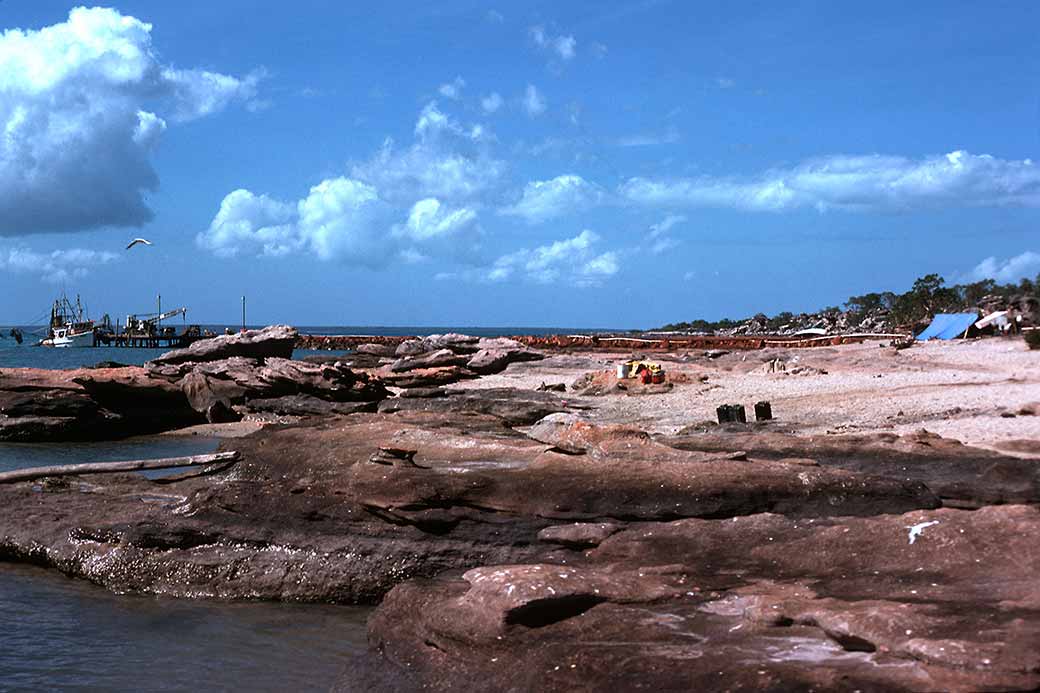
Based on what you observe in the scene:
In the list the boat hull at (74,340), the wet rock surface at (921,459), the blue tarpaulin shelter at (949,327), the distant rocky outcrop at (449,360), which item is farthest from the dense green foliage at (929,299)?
the boat hull at (74,340)

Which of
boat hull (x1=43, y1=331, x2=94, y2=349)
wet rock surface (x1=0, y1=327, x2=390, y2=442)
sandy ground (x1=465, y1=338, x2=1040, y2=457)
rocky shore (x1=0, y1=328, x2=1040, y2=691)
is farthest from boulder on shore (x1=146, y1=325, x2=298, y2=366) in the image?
boat hull (x1=43, y1=331, x2=94, y2=349)

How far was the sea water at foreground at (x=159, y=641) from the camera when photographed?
691cm

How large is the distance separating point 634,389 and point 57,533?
1678cm

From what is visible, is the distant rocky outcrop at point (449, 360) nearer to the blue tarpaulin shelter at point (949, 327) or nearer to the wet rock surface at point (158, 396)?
the wet rock surface at point (158, 396)

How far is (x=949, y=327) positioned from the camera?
49938 mm

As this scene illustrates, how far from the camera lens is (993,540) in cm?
616

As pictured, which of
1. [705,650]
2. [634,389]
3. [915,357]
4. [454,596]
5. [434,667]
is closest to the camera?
[705,650]

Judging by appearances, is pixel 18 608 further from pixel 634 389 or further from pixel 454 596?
pixel 634 389

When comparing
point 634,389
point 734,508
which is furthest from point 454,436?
point 634,389

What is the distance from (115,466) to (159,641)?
4.93m

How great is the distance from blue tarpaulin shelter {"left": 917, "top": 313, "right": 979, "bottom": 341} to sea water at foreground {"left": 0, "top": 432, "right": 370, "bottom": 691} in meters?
46.5

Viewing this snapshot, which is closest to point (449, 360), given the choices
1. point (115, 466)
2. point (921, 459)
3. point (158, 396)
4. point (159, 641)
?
point (158, 396)

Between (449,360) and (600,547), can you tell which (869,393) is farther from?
(449,360)

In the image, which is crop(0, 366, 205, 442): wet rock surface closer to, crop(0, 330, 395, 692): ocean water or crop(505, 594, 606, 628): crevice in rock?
crop(0, 330, 395, 692): ocean water
